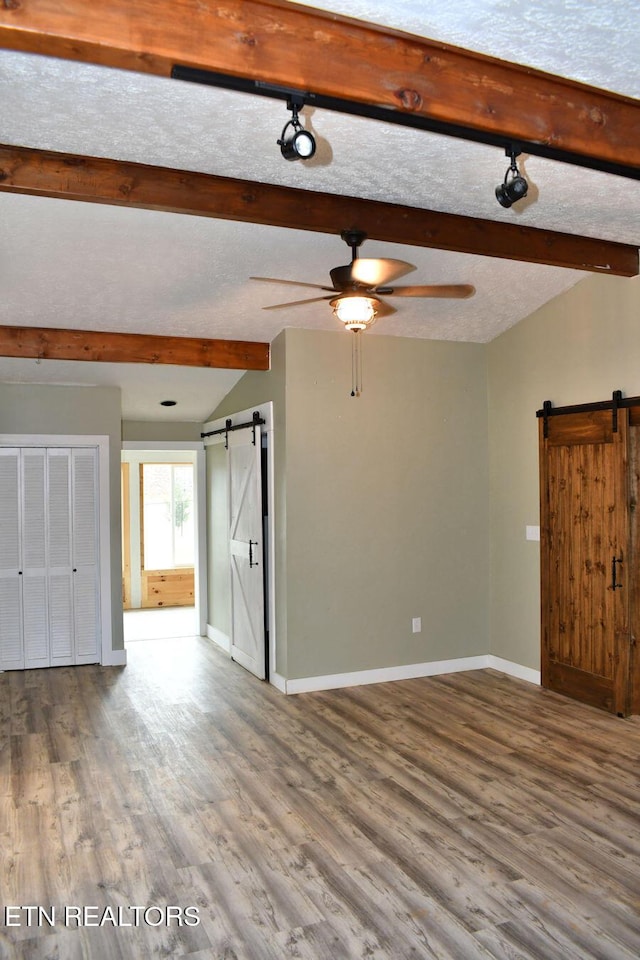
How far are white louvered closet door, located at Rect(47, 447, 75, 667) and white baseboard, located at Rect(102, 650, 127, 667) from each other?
1.09 ft

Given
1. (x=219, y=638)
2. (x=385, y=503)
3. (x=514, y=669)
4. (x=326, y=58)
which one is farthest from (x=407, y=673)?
(x=326, y=58)

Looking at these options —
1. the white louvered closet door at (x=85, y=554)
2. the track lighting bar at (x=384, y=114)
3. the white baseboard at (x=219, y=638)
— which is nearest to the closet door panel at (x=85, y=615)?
the white louvered closet door at (x=85, y=554)

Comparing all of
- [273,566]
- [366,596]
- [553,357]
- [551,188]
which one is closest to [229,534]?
[273,566]

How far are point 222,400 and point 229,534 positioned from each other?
4.19 ft

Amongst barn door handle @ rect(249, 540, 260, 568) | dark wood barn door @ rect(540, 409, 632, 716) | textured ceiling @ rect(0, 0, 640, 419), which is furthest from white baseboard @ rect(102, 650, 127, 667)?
dark wood barn door @ rect(540, 409, 632, 716)

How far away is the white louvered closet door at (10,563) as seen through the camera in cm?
632

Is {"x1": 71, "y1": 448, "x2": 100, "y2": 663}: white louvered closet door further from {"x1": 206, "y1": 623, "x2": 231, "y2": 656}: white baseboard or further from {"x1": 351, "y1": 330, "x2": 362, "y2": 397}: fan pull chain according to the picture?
{"x1": 351, "y1": 330, "x2": 362, "y2": 397}: fan pull chain

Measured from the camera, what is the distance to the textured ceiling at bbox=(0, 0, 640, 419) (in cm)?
234

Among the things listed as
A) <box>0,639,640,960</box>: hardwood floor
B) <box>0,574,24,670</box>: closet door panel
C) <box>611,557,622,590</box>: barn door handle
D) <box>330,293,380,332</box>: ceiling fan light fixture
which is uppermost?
<box>330,293,380,332</box>: ceiling fan light fixture

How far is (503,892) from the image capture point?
9.41ft

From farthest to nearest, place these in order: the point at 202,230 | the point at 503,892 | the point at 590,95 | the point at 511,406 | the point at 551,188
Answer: the point at 511,406, the point at 202,230, the point at 551,188, the point at 503,892, the point at 590,95

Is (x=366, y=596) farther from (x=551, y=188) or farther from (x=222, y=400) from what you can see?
(x=551, y=188)

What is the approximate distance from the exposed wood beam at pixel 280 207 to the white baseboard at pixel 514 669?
118 inches

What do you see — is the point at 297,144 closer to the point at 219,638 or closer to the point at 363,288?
the point at 363,288
